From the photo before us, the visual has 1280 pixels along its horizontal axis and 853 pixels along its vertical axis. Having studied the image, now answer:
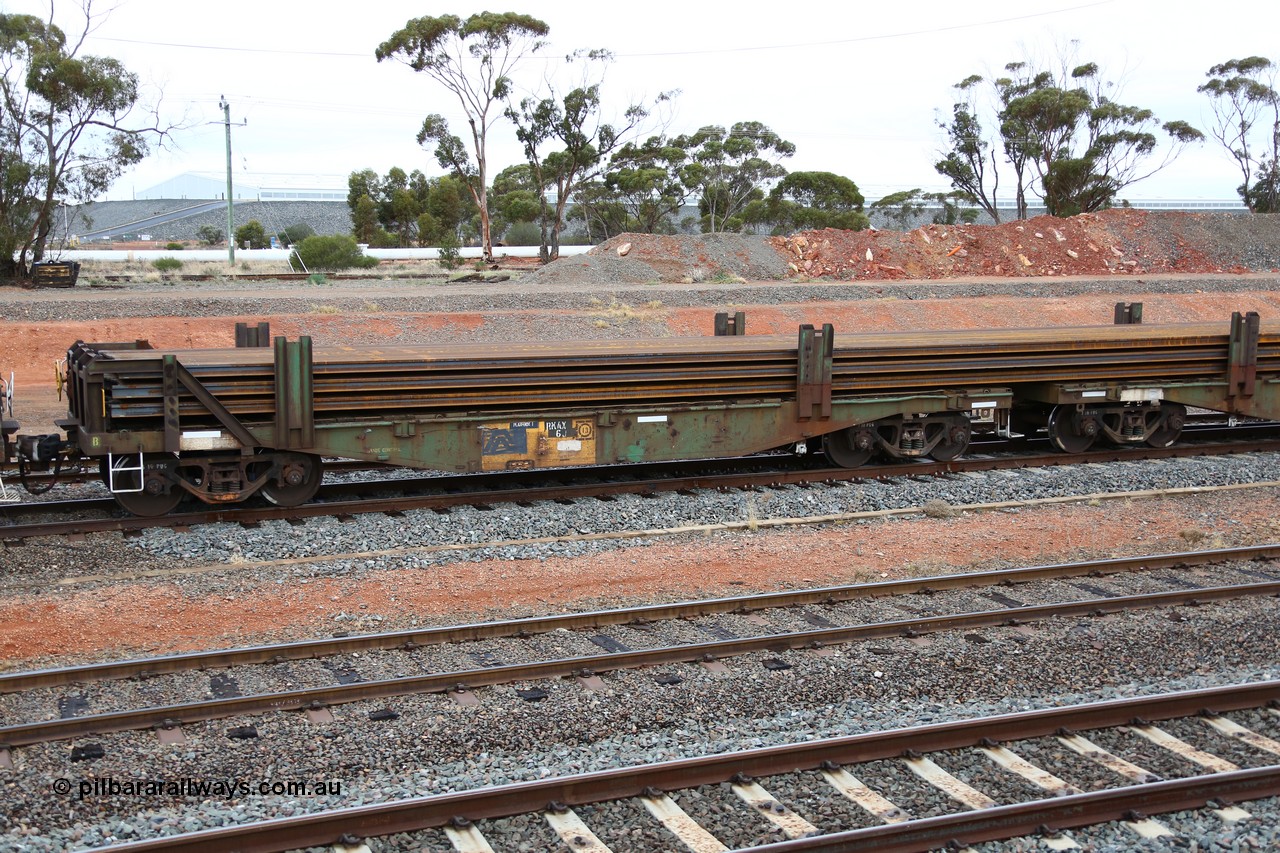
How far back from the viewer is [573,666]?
7902mm

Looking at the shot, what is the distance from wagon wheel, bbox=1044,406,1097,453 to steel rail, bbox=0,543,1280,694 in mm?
4676

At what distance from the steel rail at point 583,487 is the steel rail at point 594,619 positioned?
12.4 feet

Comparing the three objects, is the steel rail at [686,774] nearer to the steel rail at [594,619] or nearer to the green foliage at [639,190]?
the steel rail at [594,619]

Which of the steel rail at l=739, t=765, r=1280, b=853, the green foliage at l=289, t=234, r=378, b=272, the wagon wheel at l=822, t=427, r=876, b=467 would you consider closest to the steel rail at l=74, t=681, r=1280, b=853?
the steel rail at l=739, t=765, r=1280, b=853

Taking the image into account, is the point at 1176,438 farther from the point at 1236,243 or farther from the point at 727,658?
the point at 1236,243

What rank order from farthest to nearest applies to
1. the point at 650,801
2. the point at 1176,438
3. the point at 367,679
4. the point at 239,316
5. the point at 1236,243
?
the point at 1236,243 < the point at 239,316 < the point at 1176,438 < the point at 367,679 < the point at 650,801

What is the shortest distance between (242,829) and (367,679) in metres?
2.40

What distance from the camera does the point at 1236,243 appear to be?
5316 centimetres

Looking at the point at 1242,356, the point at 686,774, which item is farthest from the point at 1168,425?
the point at 686,774

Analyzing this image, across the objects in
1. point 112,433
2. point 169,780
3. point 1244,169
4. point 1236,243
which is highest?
point 1244,169

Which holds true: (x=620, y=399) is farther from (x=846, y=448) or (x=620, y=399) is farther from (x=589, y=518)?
(x=846, y=448)

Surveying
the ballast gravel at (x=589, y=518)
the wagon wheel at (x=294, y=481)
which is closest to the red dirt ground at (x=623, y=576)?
the ballast gravel at (x=589, y=518)

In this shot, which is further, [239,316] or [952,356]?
[239,316]

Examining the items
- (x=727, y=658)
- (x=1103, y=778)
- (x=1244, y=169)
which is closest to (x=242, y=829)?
(x=727, y=658)
